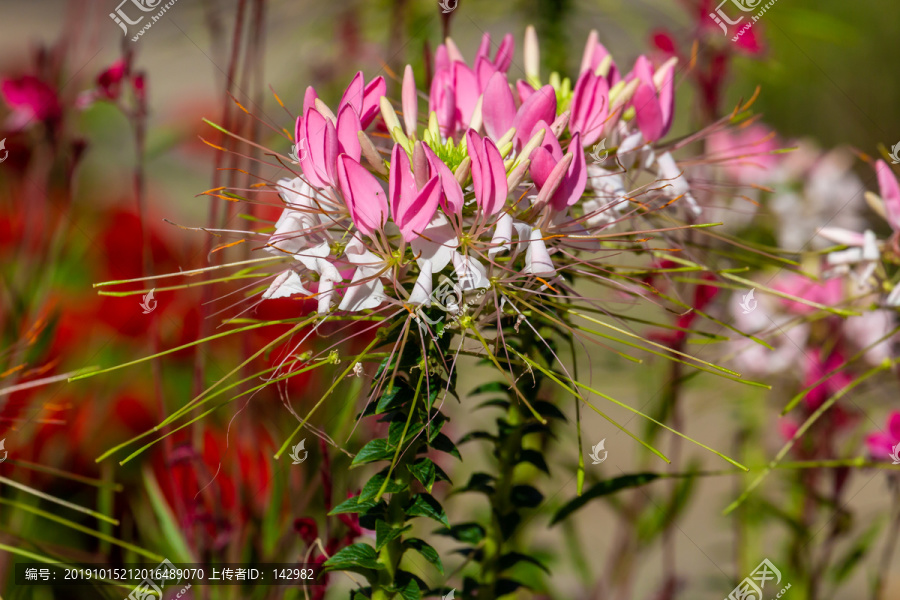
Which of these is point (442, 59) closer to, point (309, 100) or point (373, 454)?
point (309, 100)

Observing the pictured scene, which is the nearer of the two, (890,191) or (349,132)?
(349,132)

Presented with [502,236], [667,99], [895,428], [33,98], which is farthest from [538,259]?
[33,98]

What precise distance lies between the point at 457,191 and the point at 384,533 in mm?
243

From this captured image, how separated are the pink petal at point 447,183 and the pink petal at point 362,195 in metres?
0.04

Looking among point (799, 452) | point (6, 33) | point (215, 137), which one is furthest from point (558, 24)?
point (6, 33)

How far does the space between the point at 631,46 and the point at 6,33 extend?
11.7 ft

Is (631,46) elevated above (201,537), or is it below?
above

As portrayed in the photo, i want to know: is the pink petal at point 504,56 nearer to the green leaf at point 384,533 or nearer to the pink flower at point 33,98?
the green leaf at point 384,533

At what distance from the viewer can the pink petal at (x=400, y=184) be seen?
414 millimetres

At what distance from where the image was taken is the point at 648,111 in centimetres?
56

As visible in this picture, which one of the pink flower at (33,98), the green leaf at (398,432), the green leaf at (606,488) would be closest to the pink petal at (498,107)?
the green leaf at (398,432)

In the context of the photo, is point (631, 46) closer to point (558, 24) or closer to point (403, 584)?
point (558, 24)

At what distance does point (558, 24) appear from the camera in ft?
3.41

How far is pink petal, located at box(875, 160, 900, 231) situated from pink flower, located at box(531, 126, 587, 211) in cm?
37
